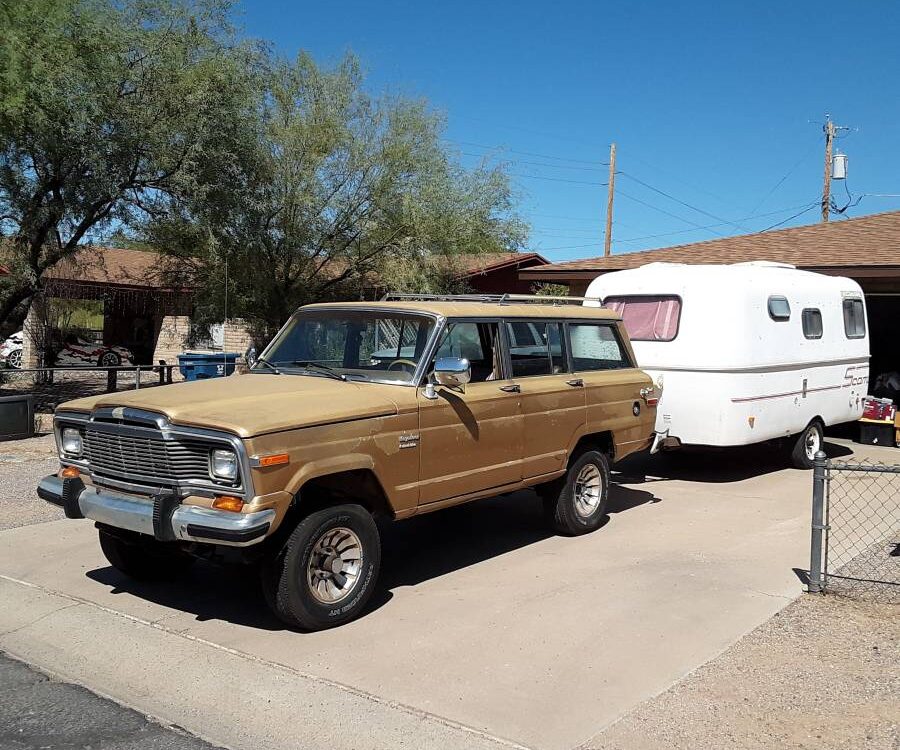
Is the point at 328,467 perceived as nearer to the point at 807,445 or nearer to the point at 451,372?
the point at 451,372

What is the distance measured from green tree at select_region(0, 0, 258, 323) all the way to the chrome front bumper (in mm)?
8978

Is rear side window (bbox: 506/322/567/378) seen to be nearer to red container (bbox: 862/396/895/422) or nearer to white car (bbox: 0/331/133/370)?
red container (bbox: 862/396/895/422)

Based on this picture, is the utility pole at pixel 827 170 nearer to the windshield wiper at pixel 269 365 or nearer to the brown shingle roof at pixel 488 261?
the brown shingle roof at pixel 488 261

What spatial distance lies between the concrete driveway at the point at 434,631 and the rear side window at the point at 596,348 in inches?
58.7

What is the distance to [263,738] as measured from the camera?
3895mm

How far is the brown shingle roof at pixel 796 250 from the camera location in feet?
44.1

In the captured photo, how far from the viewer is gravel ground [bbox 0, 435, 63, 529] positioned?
8.02 meters

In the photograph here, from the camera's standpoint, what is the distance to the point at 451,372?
5.71 metres

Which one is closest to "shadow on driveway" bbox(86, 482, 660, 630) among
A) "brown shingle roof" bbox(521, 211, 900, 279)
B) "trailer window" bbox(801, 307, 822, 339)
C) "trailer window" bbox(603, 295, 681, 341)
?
"trailer window" bbox(603, 295, 681, 341)

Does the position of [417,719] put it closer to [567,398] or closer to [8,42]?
[567,398]

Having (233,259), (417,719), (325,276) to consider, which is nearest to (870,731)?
(417,719)

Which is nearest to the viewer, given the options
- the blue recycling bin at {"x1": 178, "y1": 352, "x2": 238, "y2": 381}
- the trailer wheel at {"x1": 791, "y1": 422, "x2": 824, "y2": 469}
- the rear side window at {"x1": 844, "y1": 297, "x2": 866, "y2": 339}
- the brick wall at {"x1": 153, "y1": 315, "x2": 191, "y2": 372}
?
the trailer wheel at {"x1": 791, "y1": 422, "x2": 824, "y2": 469}

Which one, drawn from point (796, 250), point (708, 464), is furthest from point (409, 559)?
point (796, 250)

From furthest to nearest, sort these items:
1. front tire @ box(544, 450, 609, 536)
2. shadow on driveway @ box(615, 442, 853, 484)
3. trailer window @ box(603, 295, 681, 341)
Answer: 1. shadow on driveway @ box(615, 442, 853, 484)
2. trailer window @ box(603, 295, 681, 341)
3. front tire @ box(544, 450, 609, 536)
